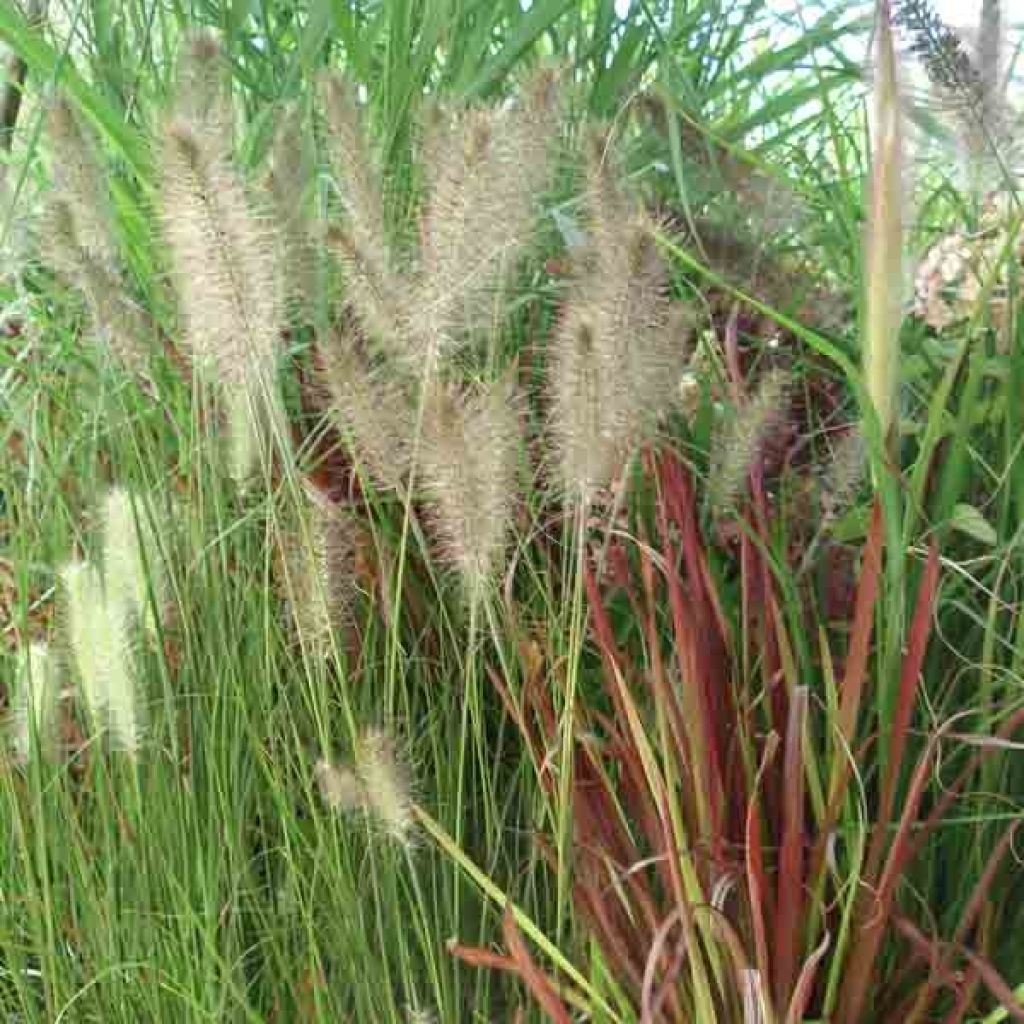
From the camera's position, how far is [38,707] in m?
0.98

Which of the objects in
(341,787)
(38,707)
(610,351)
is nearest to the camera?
(610,351)

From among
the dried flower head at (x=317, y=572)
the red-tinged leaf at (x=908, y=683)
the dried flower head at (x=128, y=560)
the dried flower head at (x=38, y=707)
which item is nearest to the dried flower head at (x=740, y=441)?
the red-tinged leaf at (x=908, y=683)

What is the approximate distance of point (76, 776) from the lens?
1.23m

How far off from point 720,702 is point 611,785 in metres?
0.08

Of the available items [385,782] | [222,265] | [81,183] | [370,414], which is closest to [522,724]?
[385,782]

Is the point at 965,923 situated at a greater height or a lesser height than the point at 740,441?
lesser

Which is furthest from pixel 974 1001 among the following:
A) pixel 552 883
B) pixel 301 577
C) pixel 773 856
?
pixel 301 577

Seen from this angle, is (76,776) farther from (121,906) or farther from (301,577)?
(301,577)

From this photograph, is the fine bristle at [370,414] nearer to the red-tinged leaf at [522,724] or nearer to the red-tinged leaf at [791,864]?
the red-tinged leaf at [522,724]

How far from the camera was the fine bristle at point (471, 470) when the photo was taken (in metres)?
0.74

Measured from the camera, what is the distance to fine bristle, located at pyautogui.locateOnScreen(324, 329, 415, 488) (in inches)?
31.6

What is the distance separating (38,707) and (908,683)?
0.53 m

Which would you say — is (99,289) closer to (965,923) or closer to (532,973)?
(532,973)

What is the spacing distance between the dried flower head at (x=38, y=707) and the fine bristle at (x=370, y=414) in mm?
269
